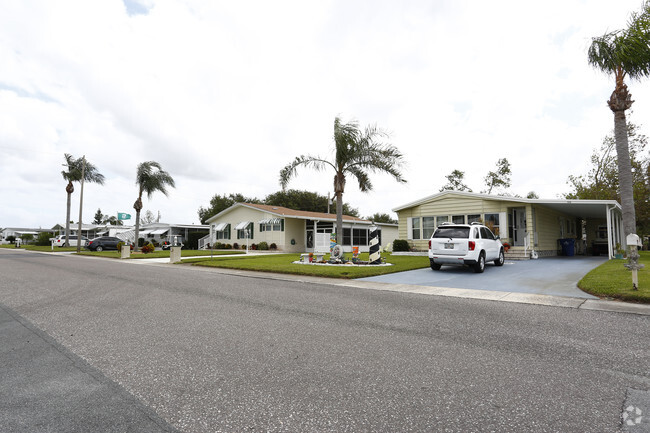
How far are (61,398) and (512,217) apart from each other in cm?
2174

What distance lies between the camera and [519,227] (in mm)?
20781

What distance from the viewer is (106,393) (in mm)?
3131

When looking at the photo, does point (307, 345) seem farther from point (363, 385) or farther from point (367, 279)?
point (367, 279)

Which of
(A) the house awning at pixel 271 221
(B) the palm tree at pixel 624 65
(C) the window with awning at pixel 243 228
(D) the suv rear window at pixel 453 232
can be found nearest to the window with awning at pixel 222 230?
(C) the window with awning at pixel 243 228

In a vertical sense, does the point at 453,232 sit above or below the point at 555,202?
below

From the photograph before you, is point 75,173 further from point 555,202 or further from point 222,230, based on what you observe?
point 555,202

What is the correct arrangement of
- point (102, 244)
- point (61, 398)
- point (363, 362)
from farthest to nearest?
point (102, 244) < point (363, 362) < point (61, 398)

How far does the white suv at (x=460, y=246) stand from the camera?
Result: 41.1ft

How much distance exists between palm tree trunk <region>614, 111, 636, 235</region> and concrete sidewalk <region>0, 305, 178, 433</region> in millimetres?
13343

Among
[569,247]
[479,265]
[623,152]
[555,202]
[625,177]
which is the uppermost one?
[623,152]

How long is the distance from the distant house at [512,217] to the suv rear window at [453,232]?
7.60 m

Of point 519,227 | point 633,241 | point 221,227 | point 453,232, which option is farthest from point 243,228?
point 633,241

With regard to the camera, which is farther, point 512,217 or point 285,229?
point 285,229

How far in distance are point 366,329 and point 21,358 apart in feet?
14.3
